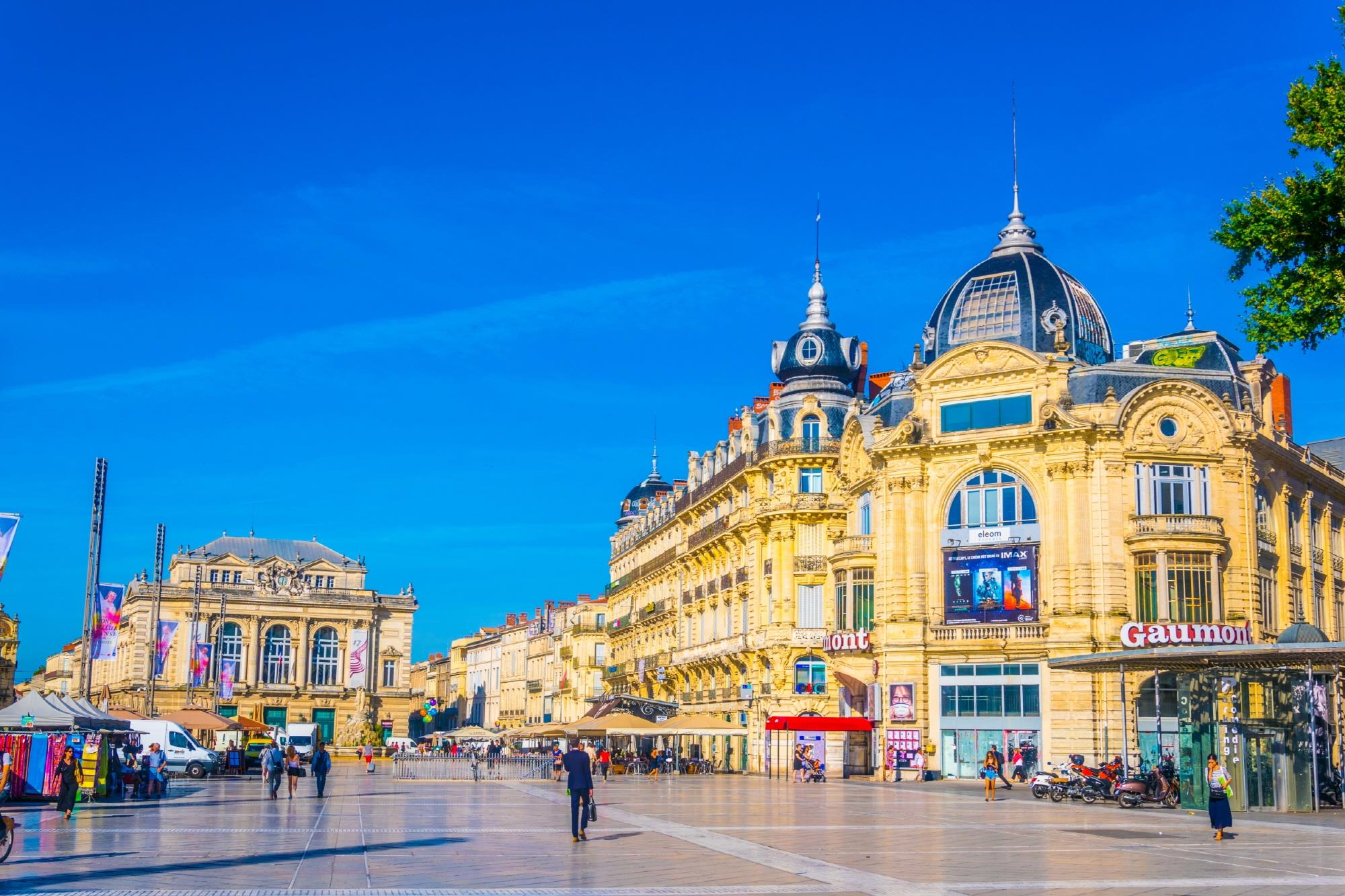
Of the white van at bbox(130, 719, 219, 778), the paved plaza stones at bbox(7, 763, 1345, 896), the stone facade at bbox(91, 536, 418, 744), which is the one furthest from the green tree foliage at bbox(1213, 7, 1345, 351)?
the stone facade at bbox(91, 536, 418, 744)

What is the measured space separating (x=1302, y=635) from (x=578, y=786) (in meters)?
21.9

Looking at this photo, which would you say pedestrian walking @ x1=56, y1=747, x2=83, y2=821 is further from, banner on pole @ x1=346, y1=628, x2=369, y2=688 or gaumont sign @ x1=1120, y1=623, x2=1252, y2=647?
banner on pole @ x1=346, y1=628, x2=369, y2=688

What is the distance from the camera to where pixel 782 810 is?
37938mm

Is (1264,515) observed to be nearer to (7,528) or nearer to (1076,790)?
(1076,790)

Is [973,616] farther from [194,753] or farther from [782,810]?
[194,753]

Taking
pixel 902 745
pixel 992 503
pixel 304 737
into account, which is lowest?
pixel 304 737

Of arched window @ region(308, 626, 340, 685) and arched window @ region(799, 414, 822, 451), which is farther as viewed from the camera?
arched window @ region(308, 626, 340, 685)

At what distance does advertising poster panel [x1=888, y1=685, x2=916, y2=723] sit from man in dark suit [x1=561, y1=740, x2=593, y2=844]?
33.5 meters

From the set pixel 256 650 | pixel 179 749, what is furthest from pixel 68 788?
pixel 256 650

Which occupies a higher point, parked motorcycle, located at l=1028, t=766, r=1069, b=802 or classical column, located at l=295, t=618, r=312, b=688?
classical column, located at l=295, t=618, r=312, b=688

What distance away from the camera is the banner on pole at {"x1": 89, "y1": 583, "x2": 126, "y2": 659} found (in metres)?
52.8

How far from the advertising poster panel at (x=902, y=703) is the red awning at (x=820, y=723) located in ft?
6.67

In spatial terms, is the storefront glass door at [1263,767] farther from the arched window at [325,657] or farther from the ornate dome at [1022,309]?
the arched window at [325,657]

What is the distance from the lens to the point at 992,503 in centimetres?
5984
